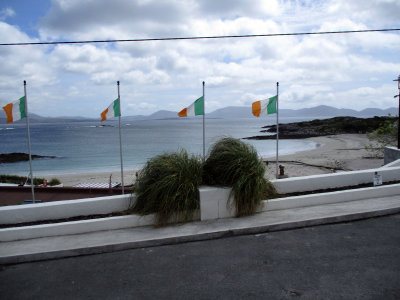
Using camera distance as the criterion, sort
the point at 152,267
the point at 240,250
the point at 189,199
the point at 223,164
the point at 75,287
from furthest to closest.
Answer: the point at 223,164
the point at 189,199
the point at 240,250
the point at 152,267
the point at 75,287

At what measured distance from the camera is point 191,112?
8820 millimetres

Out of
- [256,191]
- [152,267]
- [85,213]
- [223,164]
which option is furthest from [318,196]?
[85,213]

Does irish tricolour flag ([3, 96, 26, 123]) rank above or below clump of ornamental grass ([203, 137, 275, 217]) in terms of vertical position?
above

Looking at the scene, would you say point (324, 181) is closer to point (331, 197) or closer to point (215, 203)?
point (331, 197)

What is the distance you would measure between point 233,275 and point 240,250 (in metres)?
0.77

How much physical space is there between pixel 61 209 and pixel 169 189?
217cm

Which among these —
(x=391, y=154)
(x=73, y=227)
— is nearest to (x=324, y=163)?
(x=391, y=154)

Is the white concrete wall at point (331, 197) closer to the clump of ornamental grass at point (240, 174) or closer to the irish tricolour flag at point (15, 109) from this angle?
the clump of ornamental grass at point (240, 174)

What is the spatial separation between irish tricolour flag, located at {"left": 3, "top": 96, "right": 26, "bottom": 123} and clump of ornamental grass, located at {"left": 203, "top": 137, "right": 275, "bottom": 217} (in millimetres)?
4896

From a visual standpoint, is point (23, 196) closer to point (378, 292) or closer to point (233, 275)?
point (233, 275)

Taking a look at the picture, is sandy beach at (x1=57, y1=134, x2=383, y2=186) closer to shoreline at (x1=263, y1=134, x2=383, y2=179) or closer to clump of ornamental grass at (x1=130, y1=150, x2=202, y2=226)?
shoreline at (x1=263, y1=134, x2=383, y2=179)

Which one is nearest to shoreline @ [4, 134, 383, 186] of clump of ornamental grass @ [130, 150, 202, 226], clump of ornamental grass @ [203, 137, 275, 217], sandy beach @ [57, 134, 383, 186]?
sandy beach @ [57, 134, 383, 186]

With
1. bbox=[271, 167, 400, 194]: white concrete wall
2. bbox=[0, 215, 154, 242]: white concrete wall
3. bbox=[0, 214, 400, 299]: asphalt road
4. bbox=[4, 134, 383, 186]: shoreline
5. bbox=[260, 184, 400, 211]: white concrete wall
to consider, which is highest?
bbox=[271, 167, 400, 194]: white concrete wall

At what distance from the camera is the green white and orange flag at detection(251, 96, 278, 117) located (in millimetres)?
9141
